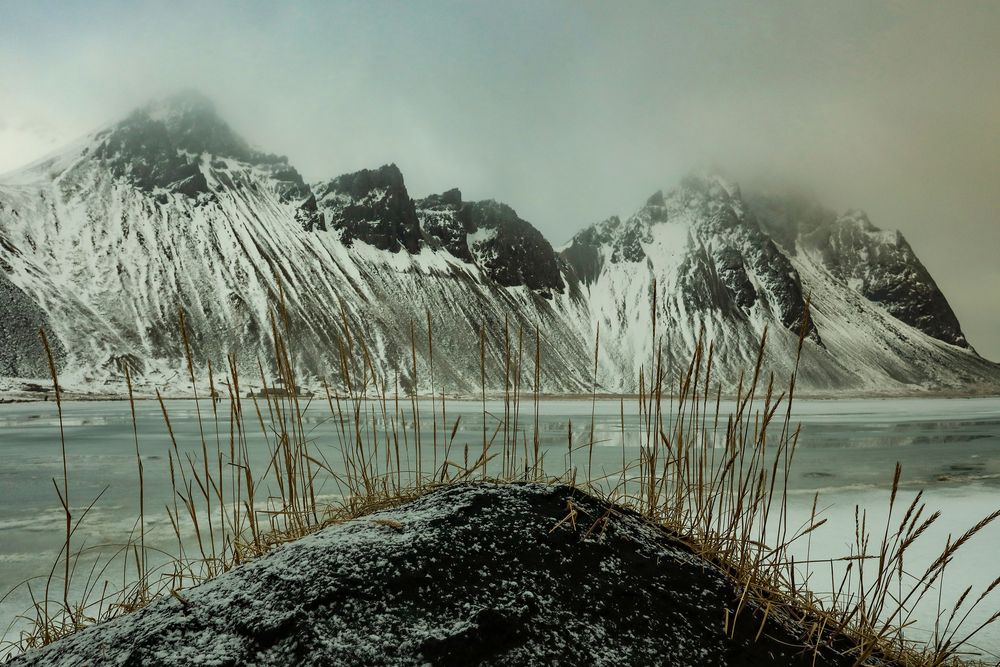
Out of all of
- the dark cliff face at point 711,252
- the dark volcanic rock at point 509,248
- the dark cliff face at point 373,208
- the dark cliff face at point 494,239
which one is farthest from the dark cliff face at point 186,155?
the dark cliff face at point 711,252

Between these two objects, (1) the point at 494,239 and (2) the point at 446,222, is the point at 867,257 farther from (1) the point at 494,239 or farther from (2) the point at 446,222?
(2) the point at 446,222

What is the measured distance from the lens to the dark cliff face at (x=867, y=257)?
16662 centimetres

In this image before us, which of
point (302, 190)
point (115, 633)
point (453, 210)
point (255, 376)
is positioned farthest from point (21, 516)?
point (453, 210)

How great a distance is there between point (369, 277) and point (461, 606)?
273 ft

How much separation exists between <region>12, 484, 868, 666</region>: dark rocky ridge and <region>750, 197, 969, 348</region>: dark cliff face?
179 metres

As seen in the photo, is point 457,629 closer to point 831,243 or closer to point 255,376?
point 255,376

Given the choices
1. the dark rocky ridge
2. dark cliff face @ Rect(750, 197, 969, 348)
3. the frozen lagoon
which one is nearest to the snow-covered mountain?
the frozen lagoon

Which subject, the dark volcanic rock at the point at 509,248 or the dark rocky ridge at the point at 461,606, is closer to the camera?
the dark rocky ridge at the point at 461,606

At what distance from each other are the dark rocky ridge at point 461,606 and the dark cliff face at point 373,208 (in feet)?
301

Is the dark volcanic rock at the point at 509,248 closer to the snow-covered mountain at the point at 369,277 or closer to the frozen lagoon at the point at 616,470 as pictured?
the snow-covered mountain at the point at 369,277

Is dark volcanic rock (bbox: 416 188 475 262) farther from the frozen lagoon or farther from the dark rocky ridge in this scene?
the dark rocky ridge

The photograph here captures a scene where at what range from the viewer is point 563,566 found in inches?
59.3

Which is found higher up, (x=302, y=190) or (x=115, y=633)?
(x=302, y=190)

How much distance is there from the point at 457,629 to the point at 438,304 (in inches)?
3258
